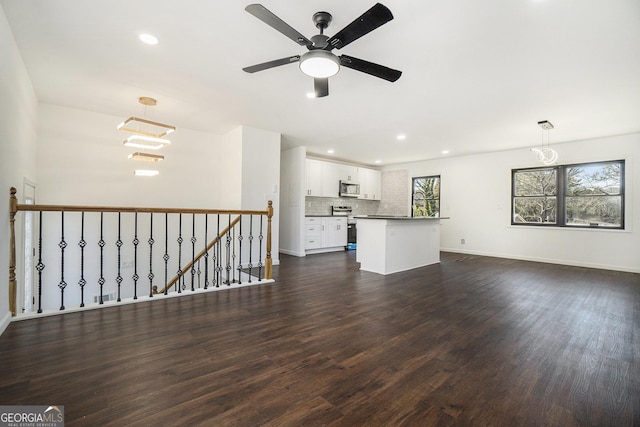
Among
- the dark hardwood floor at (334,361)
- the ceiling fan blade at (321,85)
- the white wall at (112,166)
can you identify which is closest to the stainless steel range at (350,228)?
the white wall at (112,166)

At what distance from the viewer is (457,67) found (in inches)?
123

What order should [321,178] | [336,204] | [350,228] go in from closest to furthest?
[321,178], [350,228], [336,204]

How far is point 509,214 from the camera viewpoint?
6.89 m

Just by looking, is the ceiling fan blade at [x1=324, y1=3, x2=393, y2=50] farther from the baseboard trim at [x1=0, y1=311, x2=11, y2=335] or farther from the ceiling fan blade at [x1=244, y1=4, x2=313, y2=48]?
the baseboard trim at [x1=0, y1=311, x2=11, y2=335]

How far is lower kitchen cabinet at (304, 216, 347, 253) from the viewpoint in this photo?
7.12 m

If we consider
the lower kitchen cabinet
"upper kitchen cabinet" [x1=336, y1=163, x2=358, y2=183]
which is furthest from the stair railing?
"upper kitchen cabinet" [x1=336, y1=163, x2=358, y2=183]

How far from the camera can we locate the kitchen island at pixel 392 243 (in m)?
4.98

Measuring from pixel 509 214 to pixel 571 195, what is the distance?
3.93ft

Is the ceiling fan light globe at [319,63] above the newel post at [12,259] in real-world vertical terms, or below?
above

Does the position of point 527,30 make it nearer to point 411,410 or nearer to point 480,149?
point 411,410

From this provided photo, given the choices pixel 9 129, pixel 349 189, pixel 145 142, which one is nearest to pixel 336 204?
pixel 349 189

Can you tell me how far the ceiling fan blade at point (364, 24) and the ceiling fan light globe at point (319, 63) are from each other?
0.32 feet

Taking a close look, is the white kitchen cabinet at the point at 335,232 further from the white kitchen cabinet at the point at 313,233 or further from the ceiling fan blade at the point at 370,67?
the ceiling fan blade at the point at 370,67

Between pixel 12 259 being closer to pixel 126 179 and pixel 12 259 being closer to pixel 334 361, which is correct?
pixel 126 179
